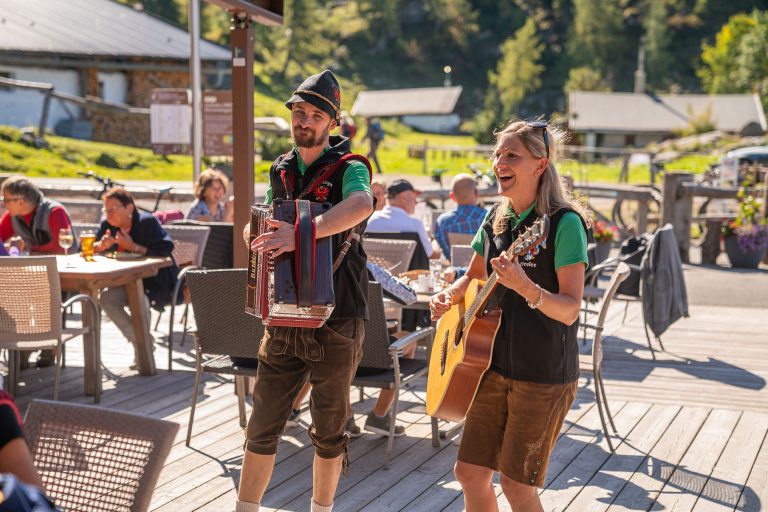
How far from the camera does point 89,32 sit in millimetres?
32156

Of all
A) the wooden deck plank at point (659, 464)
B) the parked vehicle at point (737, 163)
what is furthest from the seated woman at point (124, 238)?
the parked vehicle at point (737, 163)

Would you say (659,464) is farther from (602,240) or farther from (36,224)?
(602,240)

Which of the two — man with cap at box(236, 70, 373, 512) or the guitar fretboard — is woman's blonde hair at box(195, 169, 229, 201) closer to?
man with cap at box(236, 70, 373, 512)

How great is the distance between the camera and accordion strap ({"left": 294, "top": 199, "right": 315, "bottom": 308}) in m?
3.04

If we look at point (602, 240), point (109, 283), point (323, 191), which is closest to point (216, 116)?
point (602, 240)

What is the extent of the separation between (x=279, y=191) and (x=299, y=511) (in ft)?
5.04

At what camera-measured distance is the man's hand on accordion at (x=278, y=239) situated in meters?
→ 3.01

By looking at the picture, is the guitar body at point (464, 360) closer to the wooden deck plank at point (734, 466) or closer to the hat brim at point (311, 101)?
the hat brim at point (311, 101)

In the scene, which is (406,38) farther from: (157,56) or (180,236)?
(180,236)

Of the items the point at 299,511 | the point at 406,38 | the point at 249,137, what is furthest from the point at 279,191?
the point at 406,38

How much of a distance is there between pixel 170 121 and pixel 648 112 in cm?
6738

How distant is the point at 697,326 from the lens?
8.84 m

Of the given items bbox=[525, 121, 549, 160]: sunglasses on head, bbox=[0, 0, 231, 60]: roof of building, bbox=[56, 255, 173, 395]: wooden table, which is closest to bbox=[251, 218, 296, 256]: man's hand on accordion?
bbox=[525, 121, 549, 160]: sunglasses on head

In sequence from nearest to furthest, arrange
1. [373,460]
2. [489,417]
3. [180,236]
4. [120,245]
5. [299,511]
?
[489,417] < [299,511] < [373,460] < [120,245] < [180,236]
